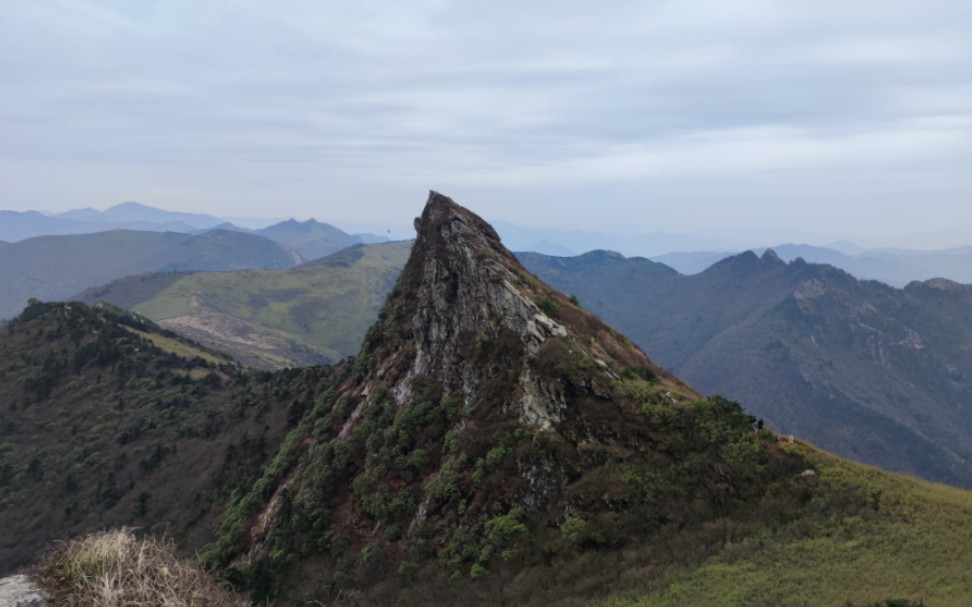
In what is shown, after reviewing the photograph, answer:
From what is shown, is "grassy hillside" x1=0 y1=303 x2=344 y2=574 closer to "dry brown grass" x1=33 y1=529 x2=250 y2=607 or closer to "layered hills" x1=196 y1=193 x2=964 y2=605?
"layered hills" x1=196 y1=193 x2=964 y2=605

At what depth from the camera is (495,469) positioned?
34125 millimetres

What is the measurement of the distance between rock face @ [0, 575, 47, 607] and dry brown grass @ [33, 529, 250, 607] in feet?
1.05

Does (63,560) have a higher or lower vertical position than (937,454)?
higher

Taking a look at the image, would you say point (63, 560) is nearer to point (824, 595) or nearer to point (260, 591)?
point (260, 591)

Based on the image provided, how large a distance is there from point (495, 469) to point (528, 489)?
2.73 m

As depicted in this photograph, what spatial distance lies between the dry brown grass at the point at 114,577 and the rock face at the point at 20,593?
32cm

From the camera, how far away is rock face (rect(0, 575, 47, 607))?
57.2ft

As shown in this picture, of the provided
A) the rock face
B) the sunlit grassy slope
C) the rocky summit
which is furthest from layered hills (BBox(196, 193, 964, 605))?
the rock face

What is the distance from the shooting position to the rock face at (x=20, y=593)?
57.2ft

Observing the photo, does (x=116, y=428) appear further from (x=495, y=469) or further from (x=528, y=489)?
(x=528, y=489)

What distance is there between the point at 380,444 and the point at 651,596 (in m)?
25.5

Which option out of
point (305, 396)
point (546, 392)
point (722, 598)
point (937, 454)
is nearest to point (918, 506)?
point (722, 598)

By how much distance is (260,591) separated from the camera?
36938mm

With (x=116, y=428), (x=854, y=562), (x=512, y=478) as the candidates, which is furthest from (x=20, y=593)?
Result: (x=116, y=428)
